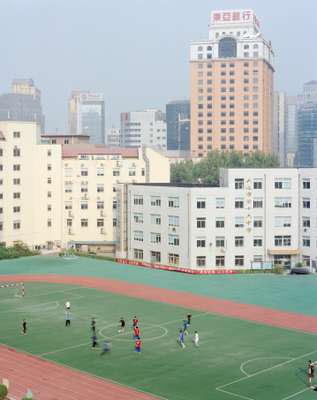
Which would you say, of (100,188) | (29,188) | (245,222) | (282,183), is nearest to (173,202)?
(245,222)

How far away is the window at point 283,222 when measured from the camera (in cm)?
7269

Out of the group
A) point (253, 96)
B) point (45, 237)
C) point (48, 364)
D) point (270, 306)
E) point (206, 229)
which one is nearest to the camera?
point (48, 364)

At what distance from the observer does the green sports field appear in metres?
33.6

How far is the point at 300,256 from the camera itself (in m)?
72.8

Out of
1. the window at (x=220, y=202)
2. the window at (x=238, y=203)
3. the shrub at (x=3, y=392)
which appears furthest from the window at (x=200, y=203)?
the shrub at (x=3, y=392)

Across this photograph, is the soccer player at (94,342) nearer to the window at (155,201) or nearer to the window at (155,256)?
the window at (155,256)

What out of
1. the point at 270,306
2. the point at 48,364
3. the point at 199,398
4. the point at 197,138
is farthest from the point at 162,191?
the point at 197,138

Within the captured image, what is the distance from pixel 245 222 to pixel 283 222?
4.17 metres

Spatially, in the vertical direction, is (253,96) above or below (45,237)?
above

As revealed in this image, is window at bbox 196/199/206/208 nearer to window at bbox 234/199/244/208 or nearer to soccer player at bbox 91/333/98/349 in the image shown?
window at bbox 234/199/244/208

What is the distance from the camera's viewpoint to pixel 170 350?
40.0m

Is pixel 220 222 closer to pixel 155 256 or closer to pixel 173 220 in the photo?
pixel 173 220

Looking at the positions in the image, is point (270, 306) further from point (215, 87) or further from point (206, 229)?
point (215, 87)

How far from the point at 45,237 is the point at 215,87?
8579cm
